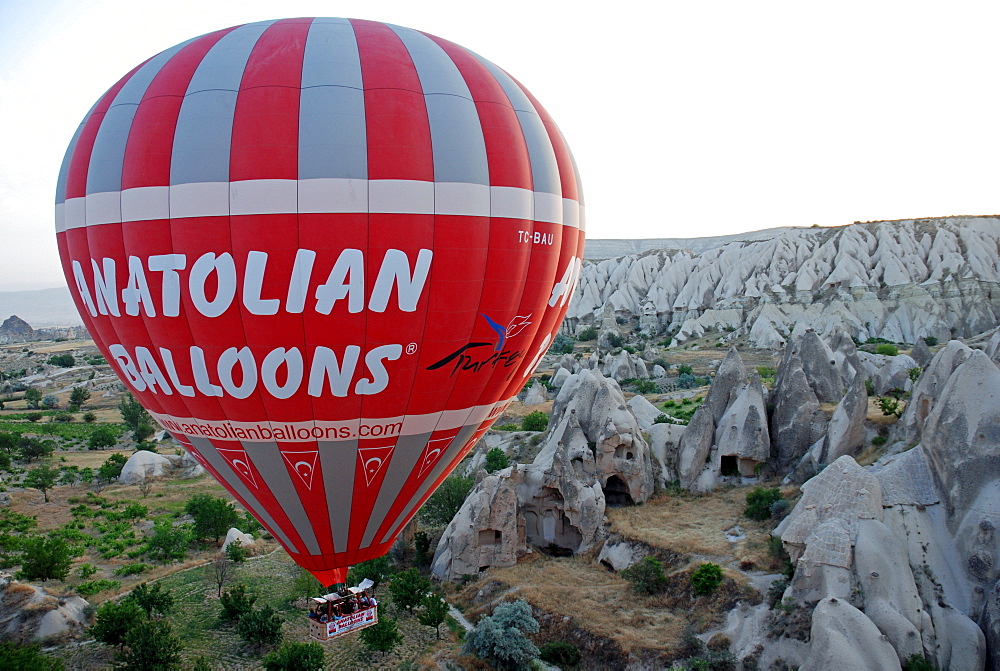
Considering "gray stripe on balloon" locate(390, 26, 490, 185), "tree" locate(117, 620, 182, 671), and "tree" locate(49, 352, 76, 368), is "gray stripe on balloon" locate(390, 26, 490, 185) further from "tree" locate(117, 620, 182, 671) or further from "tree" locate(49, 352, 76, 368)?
"tree" locate(49, 352, 76, 368)

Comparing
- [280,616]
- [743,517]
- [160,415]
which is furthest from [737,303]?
[160,415]

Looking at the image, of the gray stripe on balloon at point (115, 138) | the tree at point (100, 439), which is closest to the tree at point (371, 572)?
the gray stripe on balloon at point (115, 138)

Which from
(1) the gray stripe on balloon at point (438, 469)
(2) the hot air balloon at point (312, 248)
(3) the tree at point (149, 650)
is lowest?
(3) the tree at point (149, 650)

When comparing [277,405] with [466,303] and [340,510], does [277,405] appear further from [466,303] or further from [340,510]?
[466,303]

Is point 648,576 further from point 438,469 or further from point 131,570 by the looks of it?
point 131,570

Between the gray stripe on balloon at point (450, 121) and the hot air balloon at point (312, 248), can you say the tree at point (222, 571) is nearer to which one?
the hot air balloon at point (312, 248)

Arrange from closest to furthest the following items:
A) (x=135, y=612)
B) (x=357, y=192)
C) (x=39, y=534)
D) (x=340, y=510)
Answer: (x=357, y=192) < (x=340, y=510) < (x=135, y=612) < (x=39, y=534)
